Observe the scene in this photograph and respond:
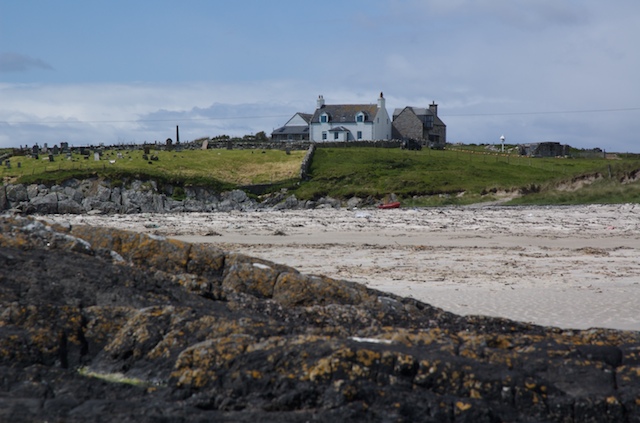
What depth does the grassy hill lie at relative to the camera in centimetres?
A: 5497

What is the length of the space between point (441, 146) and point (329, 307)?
93.9 metres

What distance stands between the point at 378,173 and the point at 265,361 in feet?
214

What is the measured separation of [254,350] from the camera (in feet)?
20.7

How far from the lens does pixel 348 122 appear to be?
10188 centimetres

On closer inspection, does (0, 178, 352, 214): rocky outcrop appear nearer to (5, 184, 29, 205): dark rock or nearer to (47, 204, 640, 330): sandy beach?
(5, 184, 29, 205): dark rock

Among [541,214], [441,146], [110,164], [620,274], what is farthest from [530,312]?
[441,146]

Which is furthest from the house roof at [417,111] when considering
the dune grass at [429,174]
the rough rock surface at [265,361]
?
the rough rock surface at [265,361]

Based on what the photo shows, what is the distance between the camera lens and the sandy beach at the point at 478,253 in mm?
14336

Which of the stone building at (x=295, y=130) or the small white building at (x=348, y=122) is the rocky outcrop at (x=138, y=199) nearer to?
the small white building at (x=348, y=122)

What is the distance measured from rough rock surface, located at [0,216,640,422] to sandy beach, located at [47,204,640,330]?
19.2ft

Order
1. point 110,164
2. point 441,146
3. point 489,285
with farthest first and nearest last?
point 441,146, point 110,164, point 489,285

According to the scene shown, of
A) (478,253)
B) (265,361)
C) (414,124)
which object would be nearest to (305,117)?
(414,124)

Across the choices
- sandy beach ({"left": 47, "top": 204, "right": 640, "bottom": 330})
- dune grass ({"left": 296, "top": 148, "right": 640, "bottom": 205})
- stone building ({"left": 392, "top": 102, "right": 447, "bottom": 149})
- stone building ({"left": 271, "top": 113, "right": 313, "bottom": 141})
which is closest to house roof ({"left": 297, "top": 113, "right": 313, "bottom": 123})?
stone building ({"left": 271, "top": 113, "right": 313, "bottom": 141})

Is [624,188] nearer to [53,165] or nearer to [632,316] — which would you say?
[632,316]
